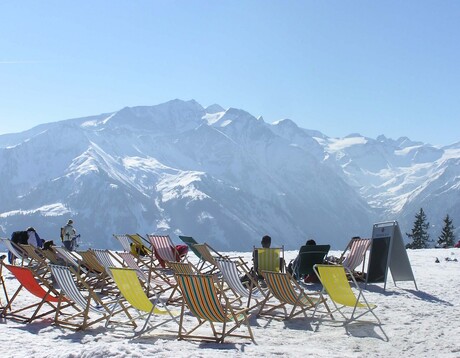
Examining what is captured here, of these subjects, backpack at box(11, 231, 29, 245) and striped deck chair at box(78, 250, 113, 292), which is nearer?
striped deck chair at box(78, 250, 113, 292)

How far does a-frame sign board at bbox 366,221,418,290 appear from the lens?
11984 mm

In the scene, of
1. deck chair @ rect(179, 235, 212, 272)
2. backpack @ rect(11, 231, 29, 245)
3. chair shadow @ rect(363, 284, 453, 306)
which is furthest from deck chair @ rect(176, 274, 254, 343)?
backpack @ rect(11, 231, 29, 245)

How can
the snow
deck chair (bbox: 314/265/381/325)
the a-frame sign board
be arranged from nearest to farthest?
the snow
deck chair (bbox: 314/265/381/325)
the a-frame sign board

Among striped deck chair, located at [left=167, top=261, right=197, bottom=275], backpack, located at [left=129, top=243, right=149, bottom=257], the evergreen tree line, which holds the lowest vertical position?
the evergreen tree line

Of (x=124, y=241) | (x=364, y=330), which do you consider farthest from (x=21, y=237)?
(x=364, y=330)

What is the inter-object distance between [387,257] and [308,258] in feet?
4.95

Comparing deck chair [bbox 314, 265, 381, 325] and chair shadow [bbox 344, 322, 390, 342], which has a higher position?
deck chair [bbox 314, 265, 381, 325]

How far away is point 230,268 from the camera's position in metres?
9.41

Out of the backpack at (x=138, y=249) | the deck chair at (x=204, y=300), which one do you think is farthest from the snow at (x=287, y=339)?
the backpack at (x=138, y=249)

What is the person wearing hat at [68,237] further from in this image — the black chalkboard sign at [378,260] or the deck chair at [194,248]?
the black chalkboard sign at [378,260]

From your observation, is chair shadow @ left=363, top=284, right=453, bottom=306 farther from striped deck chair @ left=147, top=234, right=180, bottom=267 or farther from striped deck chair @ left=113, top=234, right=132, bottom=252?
striped deck chair @ left=113, top=234, right=132, bottom=252

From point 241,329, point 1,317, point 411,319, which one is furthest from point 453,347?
point 1,317

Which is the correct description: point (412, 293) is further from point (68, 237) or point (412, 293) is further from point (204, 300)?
point (68, 237)

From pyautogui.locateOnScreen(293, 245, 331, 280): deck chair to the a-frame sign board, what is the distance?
3.12ft
